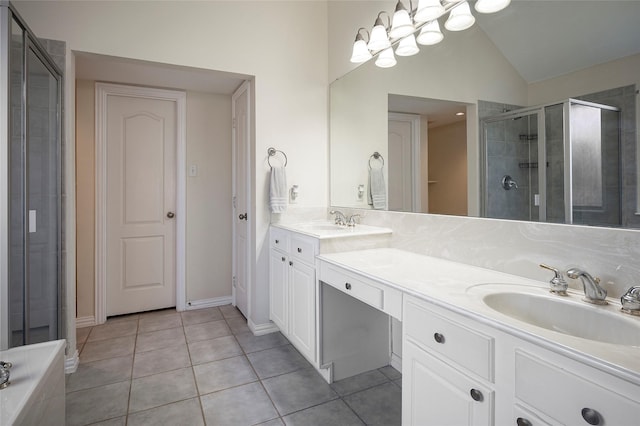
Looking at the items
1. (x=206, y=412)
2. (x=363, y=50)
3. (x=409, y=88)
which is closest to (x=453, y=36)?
(x=409, y=88)

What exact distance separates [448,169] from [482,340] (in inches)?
41.2

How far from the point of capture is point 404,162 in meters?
2.04

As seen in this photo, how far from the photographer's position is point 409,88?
1954 mm

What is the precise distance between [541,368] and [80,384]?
2.36 meters

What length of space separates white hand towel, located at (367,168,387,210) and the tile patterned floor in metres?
1.07

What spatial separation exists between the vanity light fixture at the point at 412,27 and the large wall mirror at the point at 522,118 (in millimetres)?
43

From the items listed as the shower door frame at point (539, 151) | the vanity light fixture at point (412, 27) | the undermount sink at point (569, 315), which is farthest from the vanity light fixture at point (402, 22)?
the undermount sink at point (569, 315)

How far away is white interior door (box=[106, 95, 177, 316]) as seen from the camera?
299cm

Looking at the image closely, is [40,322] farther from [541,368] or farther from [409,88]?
[409,88]

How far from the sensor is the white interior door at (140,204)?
2.99 metres

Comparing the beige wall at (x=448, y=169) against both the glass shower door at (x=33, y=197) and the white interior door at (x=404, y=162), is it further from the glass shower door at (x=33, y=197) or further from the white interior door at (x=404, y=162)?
the glass shower door at (x=33, y=197)

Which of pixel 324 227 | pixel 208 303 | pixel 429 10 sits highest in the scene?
pixel 429 10

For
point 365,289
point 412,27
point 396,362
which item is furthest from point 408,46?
point 396,362

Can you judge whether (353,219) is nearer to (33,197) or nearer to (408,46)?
(408,46)
